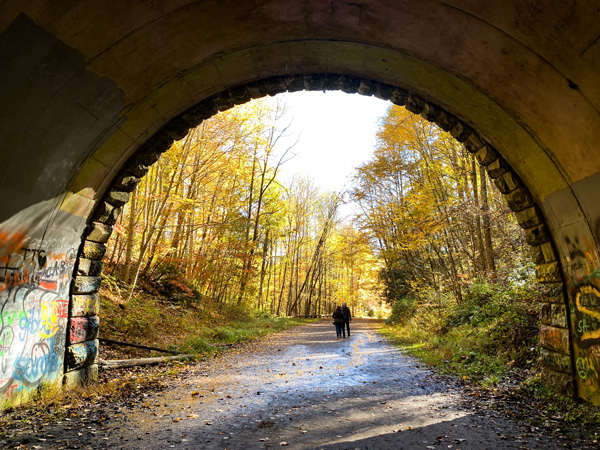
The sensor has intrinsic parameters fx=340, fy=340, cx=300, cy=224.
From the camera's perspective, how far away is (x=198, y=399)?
212 inches

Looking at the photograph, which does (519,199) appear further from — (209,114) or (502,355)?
(209,114)

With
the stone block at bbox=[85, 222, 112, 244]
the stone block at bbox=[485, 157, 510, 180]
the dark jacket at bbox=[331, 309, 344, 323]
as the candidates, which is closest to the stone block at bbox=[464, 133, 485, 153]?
the stone block at bbox=[485, 157, 510, 180]

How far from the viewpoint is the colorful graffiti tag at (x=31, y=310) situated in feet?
14.6

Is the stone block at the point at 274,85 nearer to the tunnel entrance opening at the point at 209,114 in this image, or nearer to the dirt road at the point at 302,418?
the tunnel entrance opening at the point at 209,114

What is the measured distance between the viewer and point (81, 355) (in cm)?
586

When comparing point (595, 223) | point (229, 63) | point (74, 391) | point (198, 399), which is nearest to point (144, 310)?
point (74, 391)

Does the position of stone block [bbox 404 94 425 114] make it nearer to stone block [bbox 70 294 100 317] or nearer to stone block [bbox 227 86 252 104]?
stone block [bbox 227 86 252 104]

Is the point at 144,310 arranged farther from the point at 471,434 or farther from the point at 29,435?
the point at 471,434

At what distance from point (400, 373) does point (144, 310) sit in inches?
335

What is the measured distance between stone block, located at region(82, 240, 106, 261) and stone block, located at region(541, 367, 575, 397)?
777 centimetres

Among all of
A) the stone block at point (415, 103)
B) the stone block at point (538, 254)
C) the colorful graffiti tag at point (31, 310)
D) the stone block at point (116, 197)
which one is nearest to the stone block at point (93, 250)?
the colorful graffiti tag at point (31, 310)

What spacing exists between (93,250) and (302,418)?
469 cm

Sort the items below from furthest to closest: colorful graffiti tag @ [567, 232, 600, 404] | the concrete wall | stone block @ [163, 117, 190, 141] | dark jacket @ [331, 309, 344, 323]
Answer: dark jacket @ [331, 309, 344, 323], stone block @ [163, 117, 190, 141], colorful graffiti tag @ [567, 232, 600, 404], the concrete wall

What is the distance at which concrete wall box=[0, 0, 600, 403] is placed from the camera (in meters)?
3.91
